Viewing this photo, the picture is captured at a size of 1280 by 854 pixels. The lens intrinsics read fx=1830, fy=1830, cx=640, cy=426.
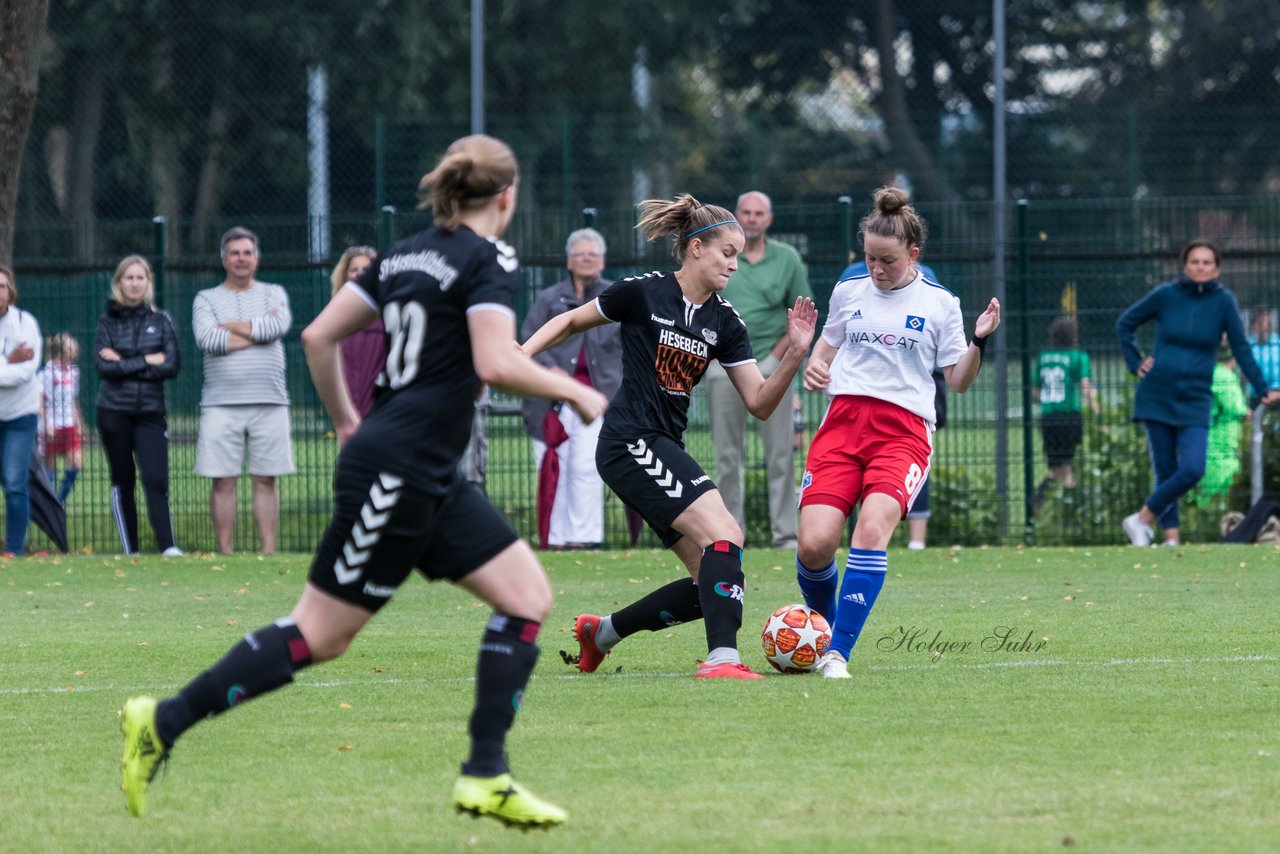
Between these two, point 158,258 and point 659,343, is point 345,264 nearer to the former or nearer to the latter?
point 158,258

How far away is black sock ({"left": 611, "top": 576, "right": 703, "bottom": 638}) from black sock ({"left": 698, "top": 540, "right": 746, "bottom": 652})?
0.21 meters

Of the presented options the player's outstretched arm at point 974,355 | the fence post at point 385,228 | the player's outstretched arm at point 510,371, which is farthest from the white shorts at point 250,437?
the player's outstretched arm at point 510,371

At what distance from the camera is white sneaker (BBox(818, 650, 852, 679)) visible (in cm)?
696

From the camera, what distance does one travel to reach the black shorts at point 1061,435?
45.1ft

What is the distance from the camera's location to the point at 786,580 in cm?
1090

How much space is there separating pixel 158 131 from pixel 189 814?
964 inches

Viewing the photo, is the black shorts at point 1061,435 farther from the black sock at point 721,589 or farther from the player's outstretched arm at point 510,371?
the player's outstretched arm at point 510,371

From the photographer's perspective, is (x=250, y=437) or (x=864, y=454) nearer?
(x=864, y=454)

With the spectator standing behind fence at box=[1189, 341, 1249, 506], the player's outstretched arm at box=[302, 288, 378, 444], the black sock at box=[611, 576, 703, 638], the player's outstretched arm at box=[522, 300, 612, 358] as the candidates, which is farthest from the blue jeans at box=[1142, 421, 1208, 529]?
the player's outstretched arm at box=[302, 288, 378, 444]

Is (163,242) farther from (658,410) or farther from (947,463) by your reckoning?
(658,410)

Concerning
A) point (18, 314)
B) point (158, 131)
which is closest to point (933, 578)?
point (18, 314)

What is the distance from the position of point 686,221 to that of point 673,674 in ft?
5.87

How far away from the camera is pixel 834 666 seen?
6996 mm

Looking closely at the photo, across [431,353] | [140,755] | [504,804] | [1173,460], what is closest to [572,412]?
[1173,460]
